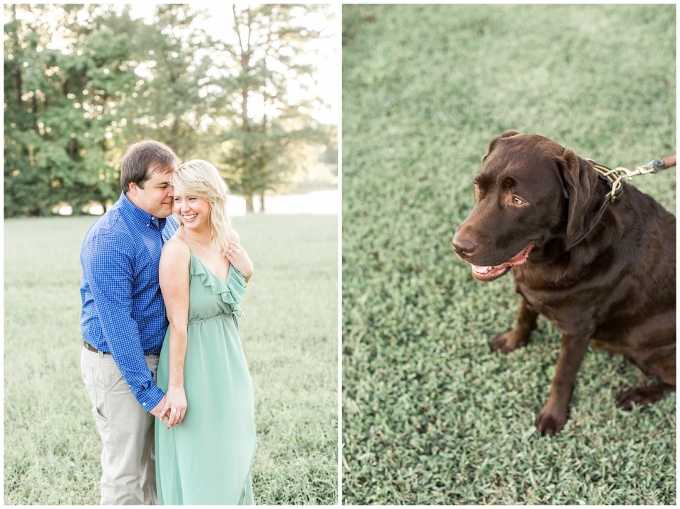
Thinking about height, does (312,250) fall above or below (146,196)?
below

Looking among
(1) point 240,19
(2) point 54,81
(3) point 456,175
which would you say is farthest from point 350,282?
(2) point 54,81

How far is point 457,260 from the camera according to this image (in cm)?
385

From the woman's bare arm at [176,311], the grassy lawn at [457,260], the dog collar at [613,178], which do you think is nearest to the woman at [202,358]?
the woman's bare arm at [176,311]

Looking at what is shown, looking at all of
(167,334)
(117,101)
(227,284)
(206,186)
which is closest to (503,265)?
(227,284)

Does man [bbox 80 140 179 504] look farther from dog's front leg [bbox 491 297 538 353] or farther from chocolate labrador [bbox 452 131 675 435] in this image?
dog's front leg [bbox 491 297 538 353]

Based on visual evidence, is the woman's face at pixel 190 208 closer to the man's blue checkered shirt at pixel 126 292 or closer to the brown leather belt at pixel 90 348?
the man's blue checkered shirt at pixel 126 292

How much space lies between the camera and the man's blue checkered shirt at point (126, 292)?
1.88 meters

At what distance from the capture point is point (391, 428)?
293 cm

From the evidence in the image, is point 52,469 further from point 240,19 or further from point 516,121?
point 240,19

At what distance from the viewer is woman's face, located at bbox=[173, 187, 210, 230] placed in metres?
1.94

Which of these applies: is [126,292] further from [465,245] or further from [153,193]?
[465,245]

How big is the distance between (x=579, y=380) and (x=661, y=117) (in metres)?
3.51

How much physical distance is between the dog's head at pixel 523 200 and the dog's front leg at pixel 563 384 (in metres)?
0.72

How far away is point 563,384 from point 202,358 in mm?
1985
